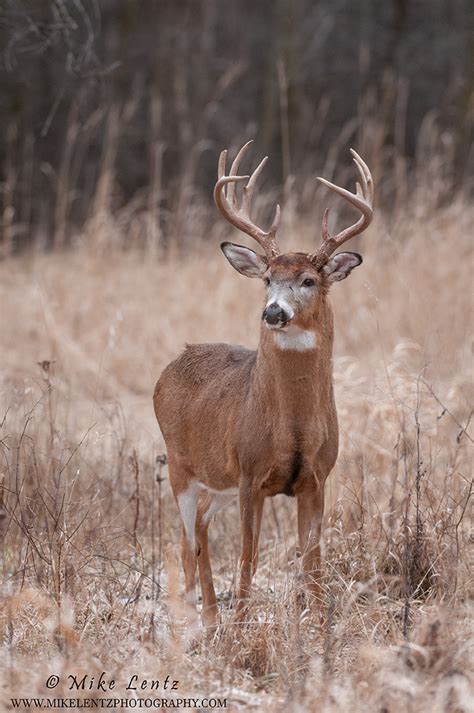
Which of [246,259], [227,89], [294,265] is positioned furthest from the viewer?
[227,89]

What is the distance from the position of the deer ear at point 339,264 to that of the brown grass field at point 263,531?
2.08ft

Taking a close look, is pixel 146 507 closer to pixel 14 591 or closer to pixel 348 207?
pixel 14 591

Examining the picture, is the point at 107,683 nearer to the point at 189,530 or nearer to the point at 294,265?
the point at 189,530

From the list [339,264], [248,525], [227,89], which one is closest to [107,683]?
[248,525]

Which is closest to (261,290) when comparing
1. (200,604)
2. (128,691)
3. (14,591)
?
(200,604)

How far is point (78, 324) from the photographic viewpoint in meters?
10.6

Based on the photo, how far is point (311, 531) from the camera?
180 inches

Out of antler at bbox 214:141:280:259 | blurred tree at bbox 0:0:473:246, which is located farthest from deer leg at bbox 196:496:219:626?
blurred tree at bbox 0:0:473:246

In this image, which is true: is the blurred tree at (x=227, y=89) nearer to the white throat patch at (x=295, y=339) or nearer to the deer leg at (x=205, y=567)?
the deer leg at (x=205, y=567)

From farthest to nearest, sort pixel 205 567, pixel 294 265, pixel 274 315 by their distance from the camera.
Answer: pixel 205 567 < pixel 294 265 < pixel 274 315

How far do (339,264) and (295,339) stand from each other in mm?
408

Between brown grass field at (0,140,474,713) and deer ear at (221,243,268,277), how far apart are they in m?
0.85

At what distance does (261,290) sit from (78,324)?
5.91 feet

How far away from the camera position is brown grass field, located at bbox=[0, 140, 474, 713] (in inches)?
148
